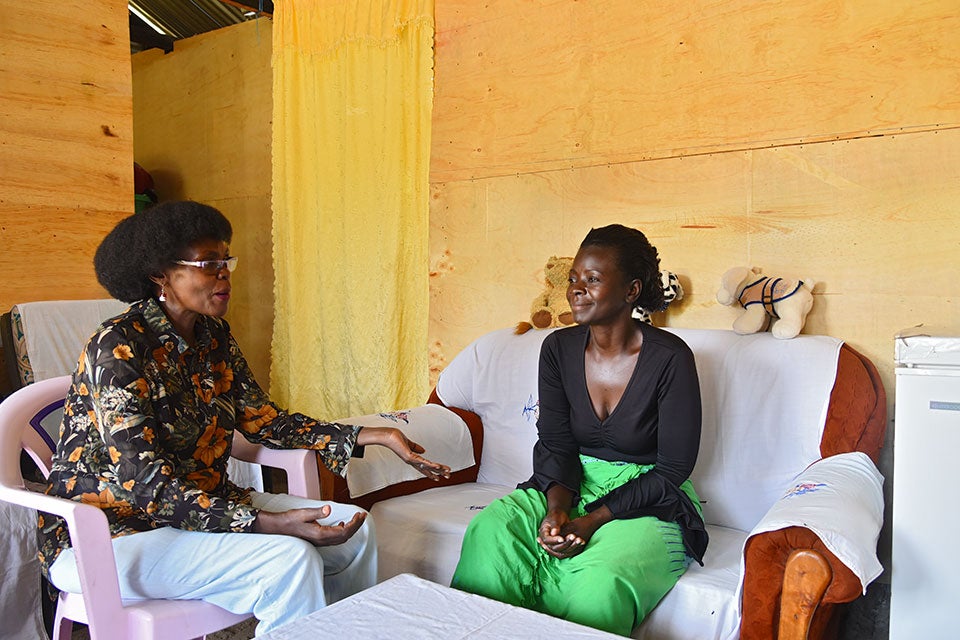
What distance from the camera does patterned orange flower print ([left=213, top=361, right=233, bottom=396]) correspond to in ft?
6.15

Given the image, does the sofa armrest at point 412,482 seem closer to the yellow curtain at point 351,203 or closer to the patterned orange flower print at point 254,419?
the patterned orange flower print at point 254,419

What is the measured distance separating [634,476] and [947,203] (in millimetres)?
1135

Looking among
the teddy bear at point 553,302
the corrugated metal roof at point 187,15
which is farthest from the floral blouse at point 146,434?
the corrugated metal roof at point 187,15

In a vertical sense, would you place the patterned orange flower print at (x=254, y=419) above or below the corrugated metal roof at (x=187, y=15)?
below

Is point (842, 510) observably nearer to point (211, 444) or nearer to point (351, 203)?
point (211, 444)

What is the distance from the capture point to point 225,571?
153 centimetres

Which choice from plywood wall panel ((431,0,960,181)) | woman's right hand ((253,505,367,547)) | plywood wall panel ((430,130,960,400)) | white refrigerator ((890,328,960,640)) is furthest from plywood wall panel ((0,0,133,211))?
white refrigerator ((890,328,960,640))

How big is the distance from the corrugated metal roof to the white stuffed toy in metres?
3.03

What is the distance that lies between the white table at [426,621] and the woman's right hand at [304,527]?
0.12m

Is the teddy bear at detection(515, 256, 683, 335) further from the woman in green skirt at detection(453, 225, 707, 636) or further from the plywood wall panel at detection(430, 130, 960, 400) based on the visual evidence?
the woman in green skirt at detection(453, 225, 707, 636)

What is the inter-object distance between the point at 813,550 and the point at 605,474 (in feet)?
1.83

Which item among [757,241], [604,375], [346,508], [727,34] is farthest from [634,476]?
[727,34]

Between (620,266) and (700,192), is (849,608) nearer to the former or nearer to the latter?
(620,266)

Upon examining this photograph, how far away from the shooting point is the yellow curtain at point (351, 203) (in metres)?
3.35
